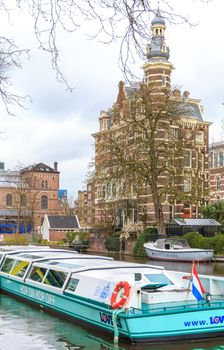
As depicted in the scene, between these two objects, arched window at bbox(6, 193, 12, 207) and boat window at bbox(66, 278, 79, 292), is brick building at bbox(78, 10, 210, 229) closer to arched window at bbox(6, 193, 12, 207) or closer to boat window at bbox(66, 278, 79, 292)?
boat window at bbox(66, 278, 79, 292)

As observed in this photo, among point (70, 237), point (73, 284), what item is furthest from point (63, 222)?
point (73, 284)

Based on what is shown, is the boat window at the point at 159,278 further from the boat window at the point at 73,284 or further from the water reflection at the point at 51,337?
the water reflection at the point at 51,337

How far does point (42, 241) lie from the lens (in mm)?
54688

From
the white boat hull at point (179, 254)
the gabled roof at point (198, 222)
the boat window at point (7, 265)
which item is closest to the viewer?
the boat window at point (7, 265)

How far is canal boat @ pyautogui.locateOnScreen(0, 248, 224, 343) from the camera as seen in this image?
10.4 meters

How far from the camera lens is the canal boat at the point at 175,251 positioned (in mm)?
32812

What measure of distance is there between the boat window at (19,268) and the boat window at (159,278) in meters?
5.36

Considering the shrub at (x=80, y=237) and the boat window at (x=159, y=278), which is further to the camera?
the shrub at (x=80, y=237)

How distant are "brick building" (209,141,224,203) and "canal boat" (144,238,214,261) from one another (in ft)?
70.1

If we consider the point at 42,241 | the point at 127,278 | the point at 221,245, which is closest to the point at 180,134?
the point at 221,245

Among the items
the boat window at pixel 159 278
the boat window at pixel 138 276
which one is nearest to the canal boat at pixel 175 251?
the boat window at pixel 159 278

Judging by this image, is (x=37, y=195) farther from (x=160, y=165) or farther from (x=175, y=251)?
(x=175, y=251)

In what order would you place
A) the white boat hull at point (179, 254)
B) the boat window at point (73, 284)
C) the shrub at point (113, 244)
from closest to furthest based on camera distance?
the boat window at point (73, 284), the white boat hull at point (179, 254), the shrub at point (113, 244)

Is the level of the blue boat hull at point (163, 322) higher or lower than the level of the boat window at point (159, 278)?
lower
